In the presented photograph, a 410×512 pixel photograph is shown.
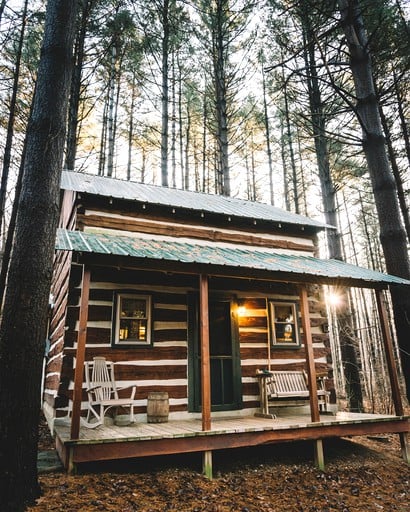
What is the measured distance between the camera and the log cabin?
5.31 metres

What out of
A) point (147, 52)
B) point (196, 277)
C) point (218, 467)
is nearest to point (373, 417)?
point (218, 467)

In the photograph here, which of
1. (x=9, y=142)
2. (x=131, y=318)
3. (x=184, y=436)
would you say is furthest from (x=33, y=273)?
(x=9, y=142)

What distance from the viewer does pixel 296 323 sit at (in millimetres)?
8586

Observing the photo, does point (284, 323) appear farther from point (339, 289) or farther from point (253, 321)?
point (339, 289)

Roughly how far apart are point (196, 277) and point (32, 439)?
4720 mm

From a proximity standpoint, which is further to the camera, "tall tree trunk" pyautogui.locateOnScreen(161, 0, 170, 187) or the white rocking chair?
"tall tree trunk" pyautogui.locateOnScreen(161, 0, 170, 187)

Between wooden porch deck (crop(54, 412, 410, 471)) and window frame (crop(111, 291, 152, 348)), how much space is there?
56.8 inches

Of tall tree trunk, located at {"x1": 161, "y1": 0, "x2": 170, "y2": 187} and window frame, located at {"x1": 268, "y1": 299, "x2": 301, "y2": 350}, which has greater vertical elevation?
tall tree trunk, located at {"x1": 161, "y1": 0, "x2": 170, "y2": 187}

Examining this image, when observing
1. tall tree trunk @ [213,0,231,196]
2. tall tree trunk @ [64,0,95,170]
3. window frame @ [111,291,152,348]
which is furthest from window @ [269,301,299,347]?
tall tree trunk @ [64,0,95,170]

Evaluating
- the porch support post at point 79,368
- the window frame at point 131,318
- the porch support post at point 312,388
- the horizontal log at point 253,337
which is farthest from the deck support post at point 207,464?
the horizontal log at point 253,337

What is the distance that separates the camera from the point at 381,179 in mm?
7039

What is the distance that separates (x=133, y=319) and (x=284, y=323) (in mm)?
3669

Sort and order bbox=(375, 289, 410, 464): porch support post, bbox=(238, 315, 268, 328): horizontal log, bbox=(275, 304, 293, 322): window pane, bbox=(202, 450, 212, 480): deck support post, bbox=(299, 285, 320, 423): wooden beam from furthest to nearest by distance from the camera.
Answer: bbox=(275, 304, 293, 322): window pane → bbox=(238, 315, 268, 328): horizontal log → bbox=(375, 289, 410, 464): porch support post → bbox=(299, 285, 320, 423): wooden beam → bbox=(202, 450, 212, 480): deck support post

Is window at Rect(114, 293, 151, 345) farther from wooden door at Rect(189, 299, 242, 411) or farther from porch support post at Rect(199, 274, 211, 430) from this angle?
porch support post at Rect(199, 274, 211, 430)
